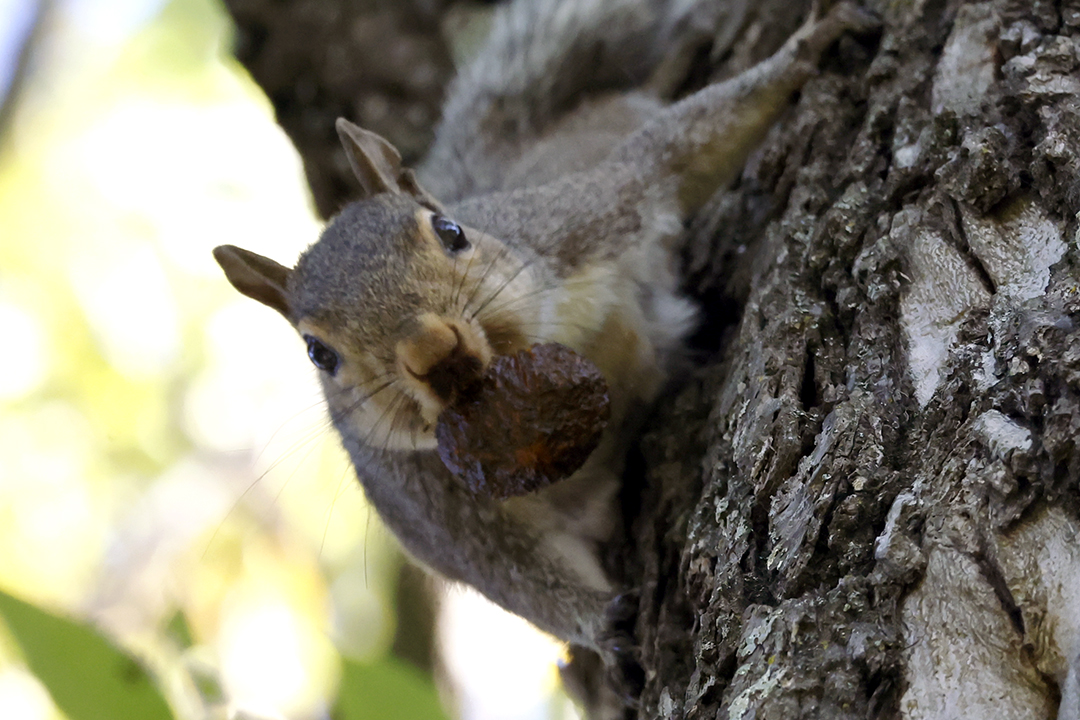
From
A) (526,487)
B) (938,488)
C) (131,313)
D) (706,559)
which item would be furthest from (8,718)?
(938,488)

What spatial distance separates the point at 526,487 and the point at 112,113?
4183 millimetres

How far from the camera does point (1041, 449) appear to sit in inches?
40.1

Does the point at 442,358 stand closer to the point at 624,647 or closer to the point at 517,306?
the point at 517,306

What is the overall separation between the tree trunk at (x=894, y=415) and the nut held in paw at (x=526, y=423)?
17 centimetres

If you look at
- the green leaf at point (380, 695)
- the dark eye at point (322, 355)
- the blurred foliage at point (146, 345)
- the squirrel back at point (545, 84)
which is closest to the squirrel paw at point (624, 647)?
the green leaf at point (380, 695)

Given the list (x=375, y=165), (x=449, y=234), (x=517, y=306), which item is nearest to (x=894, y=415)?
(x=517, y=306)

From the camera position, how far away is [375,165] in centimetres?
210

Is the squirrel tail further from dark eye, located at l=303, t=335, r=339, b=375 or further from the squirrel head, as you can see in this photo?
dark eye, located at l=303, t=335, r=339, b=375

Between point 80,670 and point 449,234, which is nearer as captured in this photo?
point 80,670

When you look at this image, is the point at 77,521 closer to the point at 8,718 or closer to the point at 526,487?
the point at 8,718

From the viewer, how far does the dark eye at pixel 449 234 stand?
75.8 inches

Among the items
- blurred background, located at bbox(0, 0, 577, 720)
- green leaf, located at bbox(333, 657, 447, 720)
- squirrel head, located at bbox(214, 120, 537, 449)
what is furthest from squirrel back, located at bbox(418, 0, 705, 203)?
green leaf, located at bbox(333, 657, 447, 720)

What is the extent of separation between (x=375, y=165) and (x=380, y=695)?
1170mm

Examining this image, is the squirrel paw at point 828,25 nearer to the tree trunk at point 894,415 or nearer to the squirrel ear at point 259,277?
the tree trunk at point 894,415
